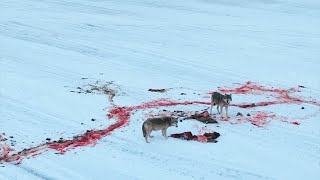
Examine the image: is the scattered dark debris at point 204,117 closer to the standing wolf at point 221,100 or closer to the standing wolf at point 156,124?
the standing wolf at point 221,100

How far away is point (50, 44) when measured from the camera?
24594 millimetres

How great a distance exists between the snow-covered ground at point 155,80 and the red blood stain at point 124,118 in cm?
8

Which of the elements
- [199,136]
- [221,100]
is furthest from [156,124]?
[221,100]

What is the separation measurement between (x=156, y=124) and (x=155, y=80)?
6365 mm

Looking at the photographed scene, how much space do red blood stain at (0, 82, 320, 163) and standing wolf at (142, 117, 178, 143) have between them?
136cm

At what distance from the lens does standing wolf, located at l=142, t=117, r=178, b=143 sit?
13148mm

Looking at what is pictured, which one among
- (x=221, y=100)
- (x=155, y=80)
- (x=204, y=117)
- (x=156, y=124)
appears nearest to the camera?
(x=156, y=124)

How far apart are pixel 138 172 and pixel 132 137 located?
73.4 inches

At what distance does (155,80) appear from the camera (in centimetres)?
1947

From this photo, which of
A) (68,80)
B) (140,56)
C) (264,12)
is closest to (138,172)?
(68,80)

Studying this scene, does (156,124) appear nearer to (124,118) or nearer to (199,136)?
(199,136)

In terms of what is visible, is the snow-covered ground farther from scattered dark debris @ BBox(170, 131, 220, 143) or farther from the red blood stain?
scattered dark debris @ BBox(170, 131, 220, 143)

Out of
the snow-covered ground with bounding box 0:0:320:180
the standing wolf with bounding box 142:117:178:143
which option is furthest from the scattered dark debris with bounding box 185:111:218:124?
the standing wolf with bounding box 142:117:178:143

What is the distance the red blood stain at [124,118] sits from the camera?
13031mm
